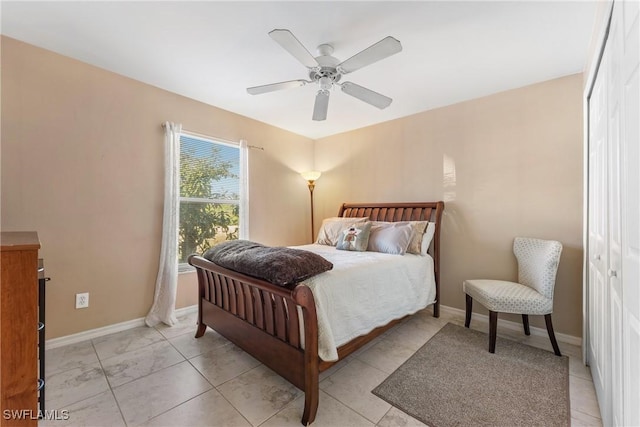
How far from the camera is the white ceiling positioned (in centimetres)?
176

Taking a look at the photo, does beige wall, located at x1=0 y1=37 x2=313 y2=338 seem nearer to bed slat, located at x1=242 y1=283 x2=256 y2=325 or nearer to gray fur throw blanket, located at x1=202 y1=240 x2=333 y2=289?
gray fur throw blanket, located at x1=202 y1=240 x2=333 y2=289

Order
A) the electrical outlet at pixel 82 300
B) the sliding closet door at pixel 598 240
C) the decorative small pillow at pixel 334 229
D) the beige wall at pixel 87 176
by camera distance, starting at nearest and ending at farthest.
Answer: the sliding closet door at pixel 598 240 < the beige wall at pixel 87 176 < the electrical outlet at pixel 82 300 < the decorative small pillow at pixel 334 229

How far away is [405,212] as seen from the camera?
11.4 feet

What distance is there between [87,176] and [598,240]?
3.96 metres

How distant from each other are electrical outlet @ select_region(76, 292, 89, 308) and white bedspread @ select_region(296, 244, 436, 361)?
2220mm

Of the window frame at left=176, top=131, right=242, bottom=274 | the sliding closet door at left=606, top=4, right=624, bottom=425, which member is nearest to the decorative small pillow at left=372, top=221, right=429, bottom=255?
the sliding closet door at left=606, top=4, right=624, bottom=425

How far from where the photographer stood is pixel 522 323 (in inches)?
106

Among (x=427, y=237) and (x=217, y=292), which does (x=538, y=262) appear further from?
(x=217, y=292)

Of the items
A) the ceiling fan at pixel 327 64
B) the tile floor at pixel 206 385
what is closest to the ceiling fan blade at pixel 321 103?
the ceiling fan at pixel 327 64

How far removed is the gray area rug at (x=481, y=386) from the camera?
1568mm

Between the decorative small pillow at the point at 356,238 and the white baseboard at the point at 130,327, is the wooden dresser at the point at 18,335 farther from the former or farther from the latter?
the decorative small pillow at the point at 356,238

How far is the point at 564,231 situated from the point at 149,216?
4084 millimetres

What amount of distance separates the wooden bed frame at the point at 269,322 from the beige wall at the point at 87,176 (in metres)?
0.83

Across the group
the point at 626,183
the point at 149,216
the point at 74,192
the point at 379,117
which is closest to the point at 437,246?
the point at 379,117
